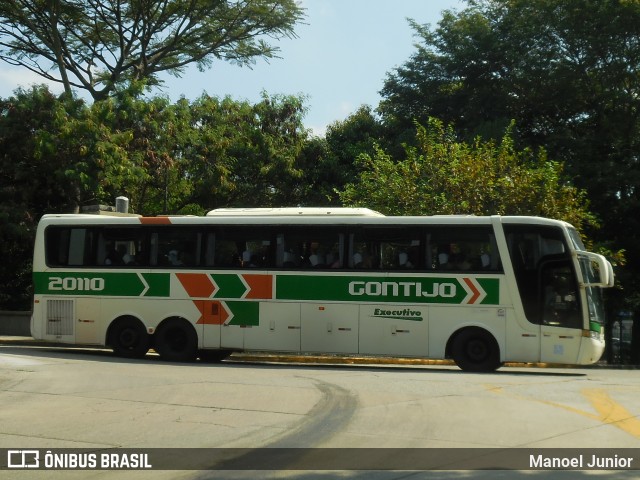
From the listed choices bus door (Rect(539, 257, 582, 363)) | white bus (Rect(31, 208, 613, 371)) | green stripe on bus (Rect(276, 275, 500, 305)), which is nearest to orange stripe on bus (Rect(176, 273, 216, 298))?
white bus (Rect(31, 208, 613, 371))

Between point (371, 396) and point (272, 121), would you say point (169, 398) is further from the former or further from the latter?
point (272, 121)

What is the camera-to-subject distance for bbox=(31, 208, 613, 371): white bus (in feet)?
60.5

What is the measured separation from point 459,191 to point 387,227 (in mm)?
7857

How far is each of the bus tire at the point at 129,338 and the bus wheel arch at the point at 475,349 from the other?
685 cm

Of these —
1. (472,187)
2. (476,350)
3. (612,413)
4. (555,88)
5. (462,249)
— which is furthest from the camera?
(555,88)

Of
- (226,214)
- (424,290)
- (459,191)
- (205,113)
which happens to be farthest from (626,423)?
(205,113)

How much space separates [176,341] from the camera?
812 inches

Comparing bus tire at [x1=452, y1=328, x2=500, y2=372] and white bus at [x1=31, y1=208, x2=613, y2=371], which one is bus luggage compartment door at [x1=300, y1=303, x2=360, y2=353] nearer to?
white bus at [x1=31, y1=208, x2=613, y2=371]

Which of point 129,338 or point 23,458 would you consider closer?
point 23,458

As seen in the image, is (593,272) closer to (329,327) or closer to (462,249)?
(462,249)

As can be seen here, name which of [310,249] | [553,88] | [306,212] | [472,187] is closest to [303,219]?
[306,212]

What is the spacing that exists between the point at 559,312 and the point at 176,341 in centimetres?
828

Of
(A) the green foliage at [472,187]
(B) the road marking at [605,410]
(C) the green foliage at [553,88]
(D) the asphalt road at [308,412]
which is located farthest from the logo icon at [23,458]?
(C) the green foliage at [553,88]

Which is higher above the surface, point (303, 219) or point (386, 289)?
point (303, 219)
